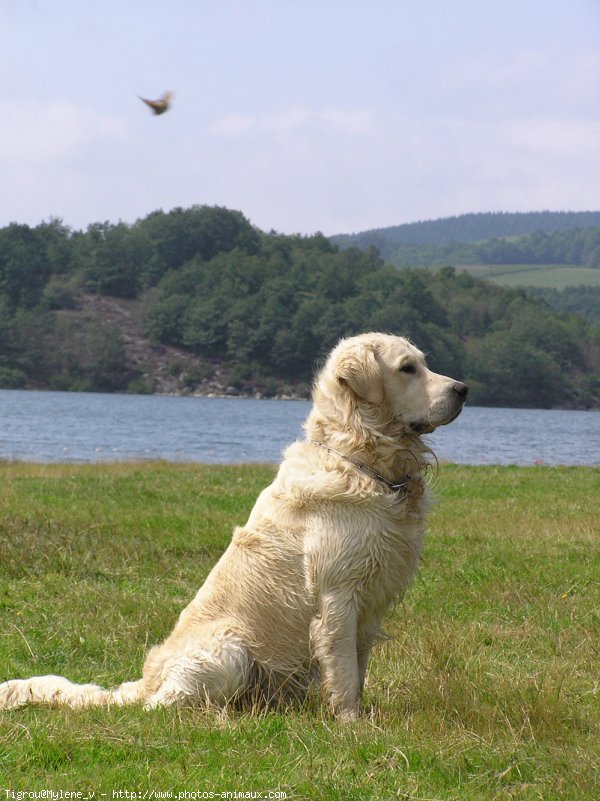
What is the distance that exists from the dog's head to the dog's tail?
203 cm

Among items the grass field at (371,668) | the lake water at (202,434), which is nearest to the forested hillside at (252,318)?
the lake water at (202,434)

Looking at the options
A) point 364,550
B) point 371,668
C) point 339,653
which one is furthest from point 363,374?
point 371,668

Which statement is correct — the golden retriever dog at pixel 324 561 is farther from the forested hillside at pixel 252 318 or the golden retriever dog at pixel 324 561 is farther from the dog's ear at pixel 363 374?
the forested hillside at pixel 252 318

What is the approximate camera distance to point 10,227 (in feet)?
416

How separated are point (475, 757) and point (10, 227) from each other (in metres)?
129

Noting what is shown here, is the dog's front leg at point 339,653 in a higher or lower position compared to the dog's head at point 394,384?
lower

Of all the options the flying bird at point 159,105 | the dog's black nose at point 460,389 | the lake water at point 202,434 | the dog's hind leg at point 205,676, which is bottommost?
the lake water at point 202,434

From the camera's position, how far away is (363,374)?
5609mm

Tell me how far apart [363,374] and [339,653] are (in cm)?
149

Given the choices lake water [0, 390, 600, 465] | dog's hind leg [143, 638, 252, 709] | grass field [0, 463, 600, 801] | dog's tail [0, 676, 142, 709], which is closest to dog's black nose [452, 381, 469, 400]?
grass field [0, 463, 600, 801]

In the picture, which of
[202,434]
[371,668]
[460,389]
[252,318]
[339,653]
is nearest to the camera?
[339,653]

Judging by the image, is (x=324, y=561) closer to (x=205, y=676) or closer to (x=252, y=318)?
(x=205, y=676)

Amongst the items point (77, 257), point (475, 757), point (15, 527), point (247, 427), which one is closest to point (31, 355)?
point (77, 257)

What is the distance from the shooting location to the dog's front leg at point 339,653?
537 cm
